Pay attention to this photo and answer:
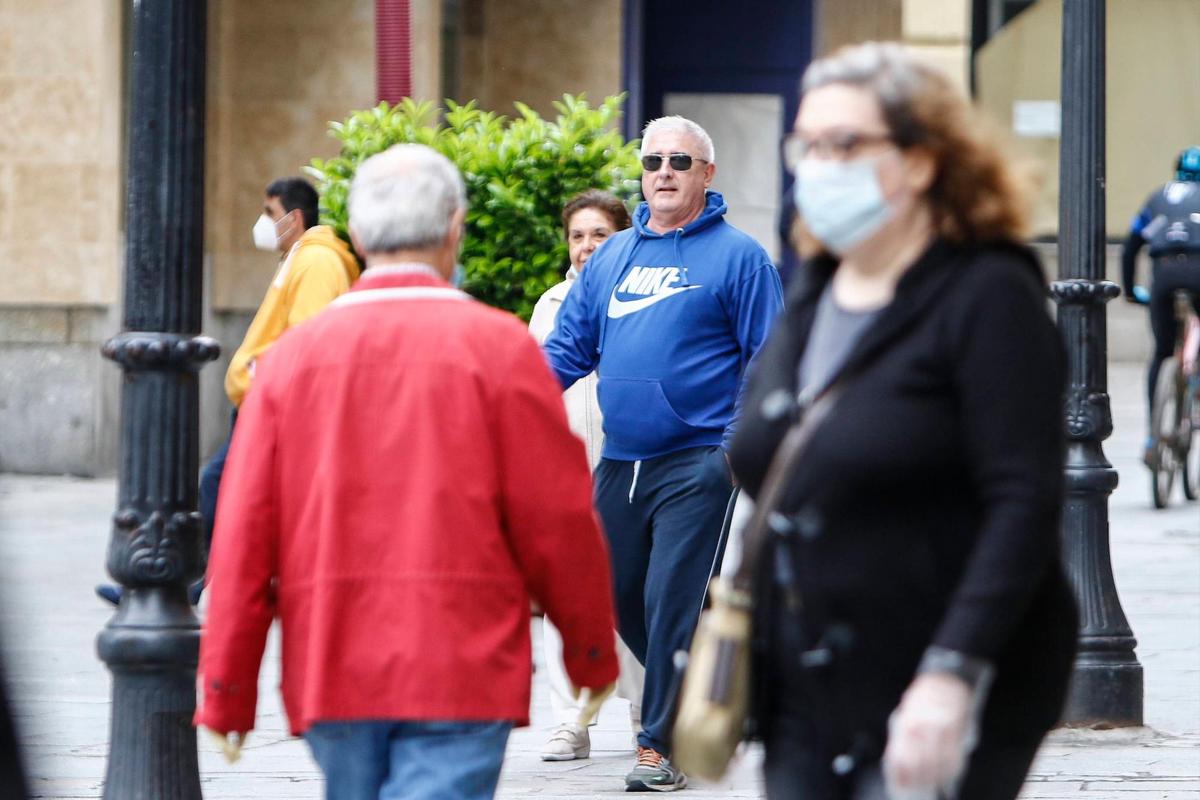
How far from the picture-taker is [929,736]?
9.57ft

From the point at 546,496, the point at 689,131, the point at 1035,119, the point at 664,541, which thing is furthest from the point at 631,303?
the point at 1035,119

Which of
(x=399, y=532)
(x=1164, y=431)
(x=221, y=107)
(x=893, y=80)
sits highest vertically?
(x=221, y=107)

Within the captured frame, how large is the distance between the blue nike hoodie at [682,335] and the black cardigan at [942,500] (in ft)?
10.7

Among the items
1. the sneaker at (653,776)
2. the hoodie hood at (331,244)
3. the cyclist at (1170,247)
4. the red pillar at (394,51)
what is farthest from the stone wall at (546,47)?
the sneaker at (653,776)

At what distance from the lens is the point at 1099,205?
7344mm

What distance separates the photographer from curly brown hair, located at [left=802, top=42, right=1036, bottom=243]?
3152mm

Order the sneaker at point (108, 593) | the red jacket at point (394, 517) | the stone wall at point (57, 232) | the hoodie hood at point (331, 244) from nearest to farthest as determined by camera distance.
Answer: the red jacket at point (394, 517) → the hoodie hood at point (331, 244) → the sneaker at point (108, 593) → the stone wall at point (57, 232)

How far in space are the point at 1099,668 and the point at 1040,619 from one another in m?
4.38

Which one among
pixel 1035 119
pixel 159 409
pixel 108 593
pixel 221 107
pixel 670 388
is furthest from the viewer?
pixel 1035 119

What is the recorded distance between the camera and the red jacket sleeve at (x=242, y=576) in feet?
12.5

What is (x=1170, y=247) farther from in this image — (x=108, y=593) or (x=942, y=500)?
(x=942, y=500)

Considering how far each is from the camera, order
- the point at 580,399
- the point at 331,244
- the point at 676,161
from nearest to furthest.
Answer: the point at 676,161
the point at 580,399
the point at 331,244

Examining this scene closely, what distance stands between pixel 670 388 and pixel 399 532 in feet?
8.87

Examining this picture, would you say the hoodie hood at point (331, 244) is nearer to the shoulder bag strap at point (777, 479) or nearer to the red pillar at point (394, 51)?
the red pillar at point (394, 51)
